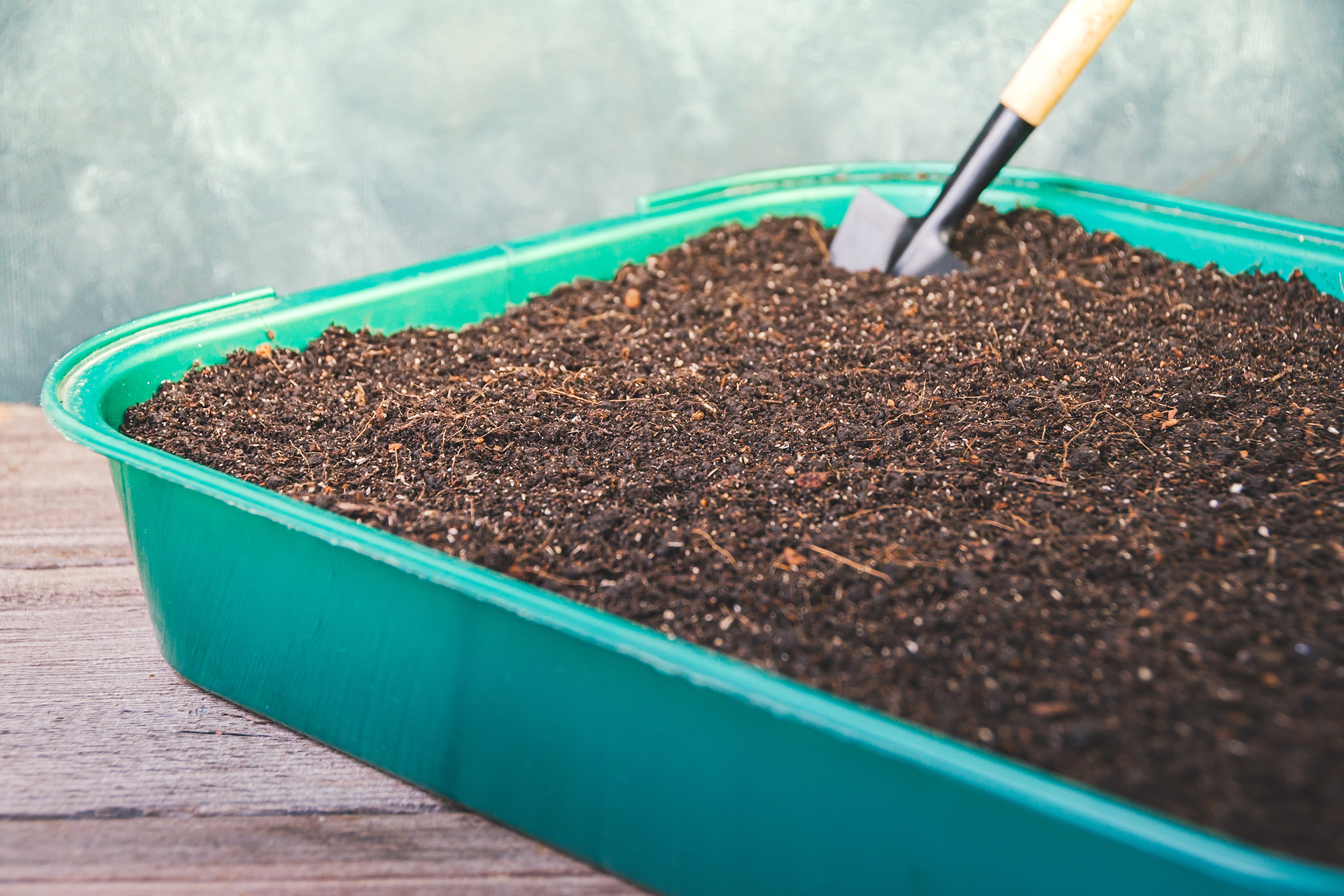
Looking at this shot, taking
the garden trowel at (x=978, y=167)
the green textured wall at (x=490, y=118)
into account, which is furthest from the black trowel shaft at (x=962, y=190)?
the green textured wall at (x=490, y=118)

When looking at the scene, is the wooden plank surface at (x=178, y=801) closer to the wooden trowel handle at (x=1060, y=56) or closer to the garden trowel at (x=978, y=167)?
the garden trowel at (x=978, y=167)

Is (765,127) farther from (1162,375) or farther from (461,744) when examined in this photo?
(461,744)

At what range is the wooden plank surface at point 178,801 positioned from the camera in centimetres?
83

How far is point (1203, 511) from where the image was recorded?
2.95ft

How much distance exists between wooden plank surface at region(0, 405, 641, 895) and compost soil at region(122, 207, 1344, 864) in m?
0.25

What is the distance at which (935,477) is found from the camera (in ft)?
3.17

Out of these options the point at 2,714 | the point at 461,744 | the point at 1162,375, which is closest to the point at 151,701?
the point at 2,714

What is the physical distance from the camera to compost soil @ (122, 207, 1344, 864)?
0.68m

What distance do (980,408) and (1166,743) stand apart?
20.2 inches

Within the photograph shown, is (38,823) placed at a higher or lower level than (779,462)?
lower

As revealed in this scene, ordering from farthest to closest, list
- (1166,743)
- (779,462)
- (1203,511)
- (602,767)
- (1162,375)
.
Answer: (1162,375), (779,462), (1203,511), (602,767), (1166,743)

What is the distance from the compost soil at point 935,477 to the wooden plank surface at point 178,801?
25 centimetres

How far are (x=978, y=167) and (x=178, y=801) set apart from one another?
1.31 metres

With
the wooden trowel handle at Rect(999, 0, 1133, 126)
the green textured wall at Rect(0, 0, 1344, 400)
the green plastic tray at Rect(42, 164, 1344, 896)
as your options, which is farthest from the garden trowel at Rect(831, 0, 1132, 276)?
the green plastic tray at Rect(42, 164, 1344, 896)
